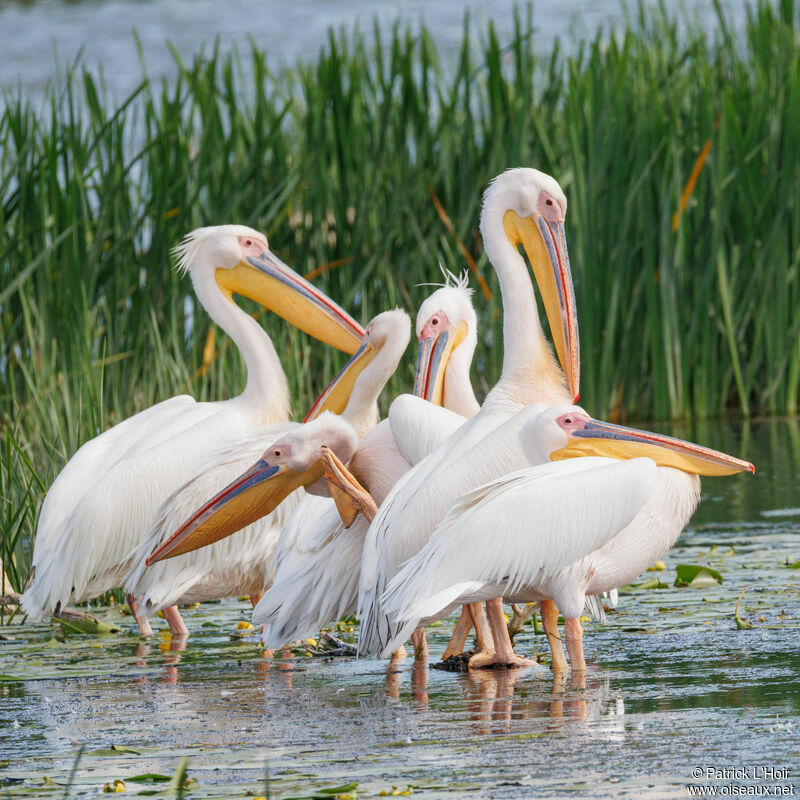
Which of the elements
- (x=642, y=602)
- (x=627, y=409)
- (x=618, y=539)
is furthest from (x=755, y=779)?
(x=627, y=409)

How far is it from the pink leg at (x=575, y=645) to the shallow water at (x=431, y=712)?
0.16 feet

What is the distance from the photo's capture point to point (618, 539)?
4434 mm

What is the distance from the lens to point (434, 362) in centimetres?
586

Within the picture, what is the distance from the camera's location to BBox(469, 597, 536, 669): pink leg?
4598 millimetres

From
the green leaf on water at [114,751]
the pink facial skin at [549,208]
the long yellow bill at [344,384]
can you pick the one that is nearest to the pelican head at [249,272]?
the long yellow bill at [344,384]

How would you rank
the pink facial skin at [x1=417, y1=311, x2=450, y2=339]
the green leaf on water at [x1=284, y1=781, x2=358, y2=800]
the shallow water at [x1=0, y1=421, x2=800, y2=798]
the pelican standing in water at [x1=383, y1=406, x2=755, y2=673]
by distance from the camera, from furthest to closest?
the pink facial skin at [x1=417, y1=311, x2=450, y2=339] → the pelican standing in water at [x1=383, y1=406, x2=755, y2=673] → the shallow water at [x1=0, y1=421, x2=800, y2=798] → the green leaf on water at [x1=284, y1=781, x2=358, y2=800]

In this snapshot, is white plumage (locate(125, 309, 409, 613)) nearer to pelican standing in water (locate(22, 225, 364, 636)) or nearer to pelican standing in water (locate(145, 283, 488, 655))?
pelican standing in water (locate(22, 225, 364, 636))

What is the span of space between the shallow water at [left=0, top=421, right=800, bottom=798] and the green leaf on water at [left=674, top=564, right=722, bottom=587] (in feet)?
0.16

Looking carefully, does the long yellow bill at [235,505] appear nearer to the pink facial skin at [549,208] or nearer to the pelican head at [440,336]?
the pelican head at [440,336]

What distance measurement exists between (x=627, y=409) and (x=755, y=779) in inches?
285

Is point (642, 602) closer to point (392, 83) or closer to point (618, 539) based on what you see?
point (618, 539)

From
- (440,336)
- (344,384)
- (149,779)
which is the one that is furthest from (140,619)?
(149,779)

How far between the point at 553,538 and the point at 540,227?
159 centimetres

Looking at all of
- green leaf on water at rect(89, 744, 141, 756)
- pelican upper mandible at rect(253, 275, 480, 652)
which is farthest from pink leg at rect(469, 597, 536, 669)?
green leaf on water at rect(89, 744, 141, 756)
